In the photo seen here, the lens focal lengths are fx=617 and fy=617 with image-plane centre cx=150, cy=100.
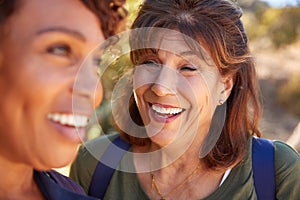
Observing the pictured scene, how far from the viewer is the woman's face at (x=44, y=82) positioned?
4.28ft

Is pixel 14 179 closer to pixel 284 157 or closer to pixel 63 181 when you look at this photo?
pixel 63 181

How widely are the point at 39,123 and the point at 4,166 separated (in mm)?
234

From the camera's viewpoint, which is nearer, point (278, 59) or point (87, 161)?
point (87, 161)

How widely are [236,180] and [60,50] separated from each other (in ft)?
4.36

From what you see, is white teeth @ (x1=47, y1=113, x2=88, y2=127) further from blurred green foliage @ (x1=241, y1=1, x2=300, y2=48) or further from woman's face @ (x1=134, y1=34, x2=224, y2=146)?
blurred green foliage @ (x1=241, y1=1, x2=300, y2=48)

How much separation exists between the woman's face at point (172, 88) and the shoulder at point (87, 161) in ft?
0.74

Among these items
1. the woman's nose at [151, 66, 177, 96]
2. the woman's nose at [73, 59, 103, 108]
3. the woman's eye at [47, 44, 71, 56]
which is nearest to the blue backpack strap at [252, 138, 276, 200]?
the woman's nose at [151, 66, 177, 96]

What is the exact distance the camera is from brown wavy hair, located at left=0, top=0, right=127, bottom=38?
53.3 inches

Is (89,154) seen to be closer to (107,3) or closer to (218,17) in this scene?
(218,17)

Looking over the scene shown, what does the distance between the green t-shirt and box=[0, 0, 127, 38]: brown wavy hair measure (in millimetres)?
997

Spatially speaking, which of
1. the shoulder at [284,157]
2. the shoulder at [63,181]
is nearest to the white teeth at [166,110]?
the shoulder at [284,157]

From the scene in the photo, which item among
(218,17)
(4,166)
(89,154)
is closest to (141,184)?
(89,154)

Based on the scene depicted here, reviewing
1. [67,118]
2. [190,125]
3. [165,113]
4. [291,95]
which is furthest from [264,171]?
[291,95]

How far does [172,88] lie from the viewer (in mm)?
2414
